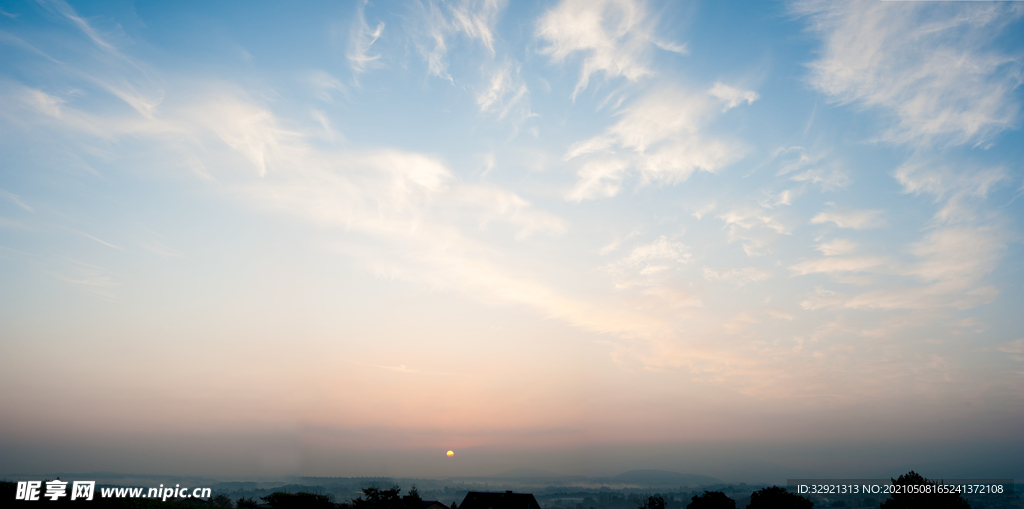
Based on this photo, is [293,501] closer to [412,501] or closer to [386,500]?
[386,500]

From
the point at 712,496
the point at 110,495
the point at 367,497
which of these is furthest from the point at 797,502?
the point at 110,495

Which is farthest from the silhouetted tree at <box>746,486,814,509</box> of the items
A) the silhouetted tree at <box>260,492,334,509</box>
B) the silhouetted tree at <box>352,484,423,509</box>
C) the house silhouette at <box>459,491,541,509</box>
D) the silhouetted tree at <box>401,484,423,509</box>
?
the silhouetted tree at <box>260,492,334,509</box>

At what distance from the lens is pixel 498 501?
89.8 metres

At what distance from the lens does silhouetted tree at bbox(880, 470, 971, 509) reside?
6775cm

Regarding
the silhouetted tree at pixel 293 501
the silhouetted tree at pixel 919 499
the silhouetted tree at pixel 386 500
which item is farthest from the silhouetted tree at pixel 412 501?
the silhouetted tree at pixel 919 499

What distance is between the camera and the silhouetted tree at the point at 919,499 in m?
67.8

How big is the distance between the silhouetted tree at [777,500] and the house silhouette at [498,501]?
37226 mm

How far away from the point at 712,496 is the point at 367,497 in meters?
66.4

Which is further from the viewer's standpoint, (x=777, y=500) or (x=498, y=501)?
(x=498, y=501)

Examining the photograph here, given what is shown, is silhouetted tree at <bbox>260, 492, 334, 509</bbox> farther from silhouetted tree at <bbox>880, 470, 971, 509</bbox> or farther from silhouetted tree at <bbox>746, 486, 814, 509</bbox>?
silhouetted tree at <bbox>880, 470, 971, 509</bbox>

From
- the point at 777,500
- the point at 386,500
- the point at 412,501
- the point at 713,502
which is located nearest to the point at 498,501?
the point at 412,501

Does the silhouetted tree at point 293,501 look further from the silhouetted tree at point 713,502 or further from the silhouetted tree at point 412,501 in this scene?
the silhouetted tree at point 713,502

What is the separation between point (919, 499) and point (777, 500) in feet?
71.0

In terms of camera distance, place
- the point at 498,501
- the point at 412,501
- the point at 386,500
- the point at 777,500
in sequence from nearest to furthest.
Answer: the point at 777,500 < the point at 498,501 < the point at 386,500 < the point at 412,501
